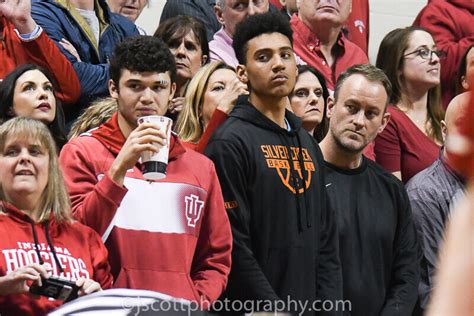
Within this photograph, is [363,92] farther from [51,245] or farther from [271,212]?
[51,245]

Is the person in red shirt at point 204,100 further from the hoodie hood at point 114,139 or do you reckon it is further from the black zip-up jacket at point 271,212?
the hoodie hood at point 114,139

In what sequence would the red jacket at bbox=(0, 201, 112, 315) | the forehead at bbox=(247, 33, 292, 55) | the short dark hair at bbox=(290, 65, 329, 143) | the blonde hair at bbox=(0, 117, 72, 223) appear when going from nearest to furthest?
the red jacket at bbox=(0, 201, 112, 315) → the blonde hair at bbox=(0, 117, 72, 223) → the forehead at bbox=(247, 33, 292, 55) → the short dark hair at bbox=(290, 65, 329, 143)

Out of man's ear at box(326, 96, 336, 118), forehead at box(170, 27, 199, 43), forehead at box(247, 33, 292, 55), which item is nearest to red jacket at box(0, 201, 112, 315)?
forehead at box(247, 33, 292, 55)

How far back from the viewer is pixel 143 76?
484 centimetres

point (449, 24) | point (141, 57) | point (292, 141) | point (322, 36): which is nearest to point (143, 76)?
point (141, 57)

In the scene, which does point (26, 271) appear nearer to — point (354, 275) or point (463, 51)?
point (354, 275)

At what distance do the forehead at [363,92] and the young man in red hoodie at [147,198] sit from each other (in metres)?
1.18

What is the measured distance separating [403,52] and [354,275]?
2.22 m

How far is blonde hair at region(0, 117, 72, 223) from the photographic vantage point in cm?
442

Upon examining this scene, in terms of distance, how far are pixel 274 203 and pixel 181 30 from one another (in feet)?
6.04

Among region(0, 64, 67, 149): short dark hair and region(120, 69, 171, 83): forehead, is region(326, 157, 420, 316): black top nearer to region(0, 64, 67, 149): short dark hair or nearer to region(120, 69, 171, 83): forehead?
region(120, 69, 171, 83): forehead

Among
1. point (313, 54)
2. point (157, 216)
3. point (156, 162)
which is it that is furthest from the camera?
point (313, 54)

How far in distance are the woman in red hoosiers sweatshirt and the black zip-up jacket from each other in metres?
0.77

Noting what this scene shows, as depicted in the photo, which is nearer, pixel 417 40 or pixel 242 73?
pixel 242 73
